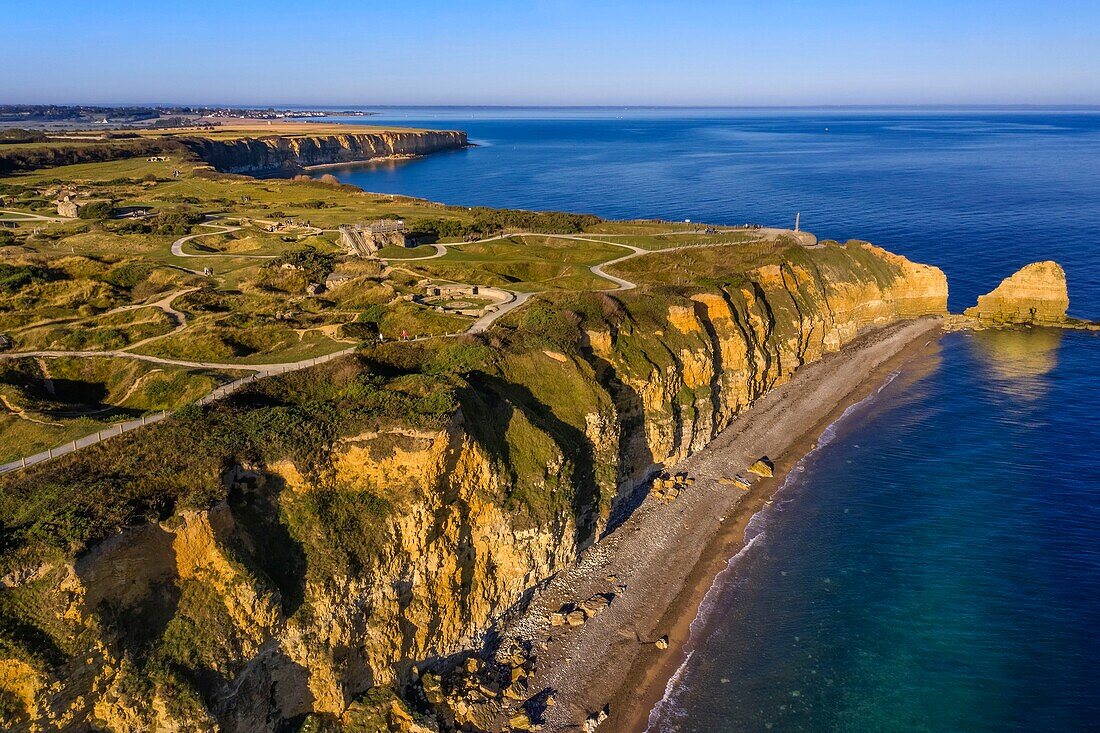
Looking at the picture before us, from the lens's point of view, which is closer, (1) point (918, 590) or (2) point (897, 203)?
(1) point (918, 590)

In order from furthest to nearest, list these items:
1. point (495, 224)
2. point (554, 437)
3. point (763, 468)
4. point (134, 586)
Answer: point (495, 224) < point (763, 468) < point (554, 437) < point (134, 586)

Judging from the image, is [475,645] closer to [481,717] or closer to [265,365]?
[481,717]

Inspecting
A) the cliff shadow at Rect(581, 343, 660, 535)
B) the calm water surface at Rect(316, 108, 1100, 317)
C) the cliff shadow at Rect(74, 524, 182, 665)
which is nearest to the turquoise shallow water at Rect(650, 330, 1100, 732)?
the cliff shadow at Rect(581, 343, 660, 535)

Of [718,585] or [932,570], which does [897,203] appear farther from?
[718,585]

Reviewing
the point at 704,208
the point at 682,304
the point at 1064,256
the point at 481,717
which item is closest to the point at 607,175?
the point at 704,208

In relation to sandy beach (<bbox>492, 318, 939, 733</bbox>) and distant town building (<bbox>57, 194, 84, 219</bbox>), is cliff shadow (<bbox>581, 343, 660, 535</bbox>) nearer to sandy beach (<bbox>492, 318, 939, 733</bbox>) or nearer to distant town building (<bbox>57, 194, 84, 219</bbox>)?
sandy beach (<bbox>492, 318, 939, 733</bbox>)

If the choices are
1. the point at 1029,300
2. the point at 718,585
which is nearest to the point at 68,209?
the point at 718,585
